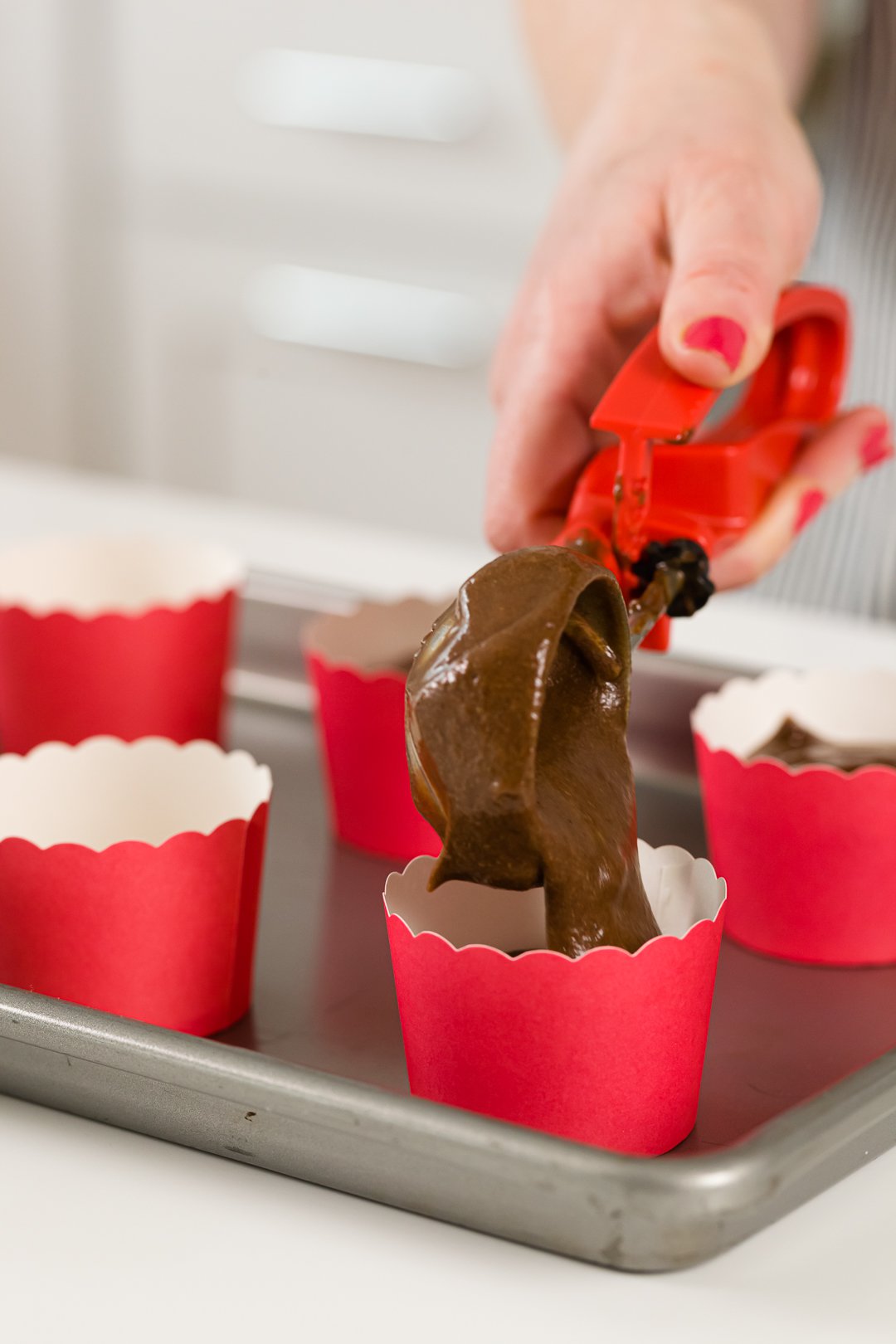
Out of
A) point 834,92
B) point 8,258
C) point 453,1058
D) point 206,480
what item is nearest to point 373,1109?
point 453,1058

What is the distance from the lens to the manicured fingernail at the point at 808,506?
848 millimetres

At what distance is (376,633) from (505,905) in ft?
1.11

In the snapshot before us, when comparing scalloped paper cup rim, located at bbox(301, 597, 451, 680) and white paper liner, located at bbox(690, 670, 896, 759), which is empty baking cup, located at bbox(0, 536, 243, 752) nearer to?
scalloped paper cup rim, located at bbox(301, 597, 451, 680)

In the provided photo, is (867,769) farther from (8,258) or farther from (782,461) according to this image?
(8,258)

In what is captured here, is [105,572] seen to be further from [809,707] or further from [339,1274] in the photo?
[339,1274]

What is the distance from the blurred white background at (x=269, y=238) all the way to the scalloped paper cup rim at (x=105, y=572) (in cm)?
A: 152

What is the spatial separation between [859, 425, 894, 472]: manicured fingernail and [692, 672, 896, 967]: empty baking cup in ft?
0.70

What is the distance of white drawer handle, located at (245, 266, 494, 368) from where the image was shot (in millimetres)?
2529

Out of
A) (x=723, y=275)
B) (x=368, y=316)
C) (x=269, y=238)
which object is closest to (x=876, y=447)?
(x=723, y=275)

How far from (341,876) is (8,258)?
2278 mm

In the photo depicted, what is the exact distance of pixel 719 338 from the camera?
2.39 feet

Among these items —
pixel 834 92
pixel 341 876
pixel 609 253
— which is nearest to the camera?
pixel 341 876

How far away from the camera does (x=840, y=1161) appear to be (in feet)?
1.69

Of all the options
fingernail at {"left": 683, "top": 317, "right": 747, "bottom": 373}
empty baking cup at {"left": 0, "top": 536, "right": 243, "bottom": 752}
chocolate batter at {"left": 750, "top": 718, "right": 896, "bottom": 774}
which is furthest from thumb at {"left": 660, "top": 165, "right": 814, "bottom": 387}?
empty baking cup at {"left": 0, "top": 536, "right": 243, "bottom": 752}
